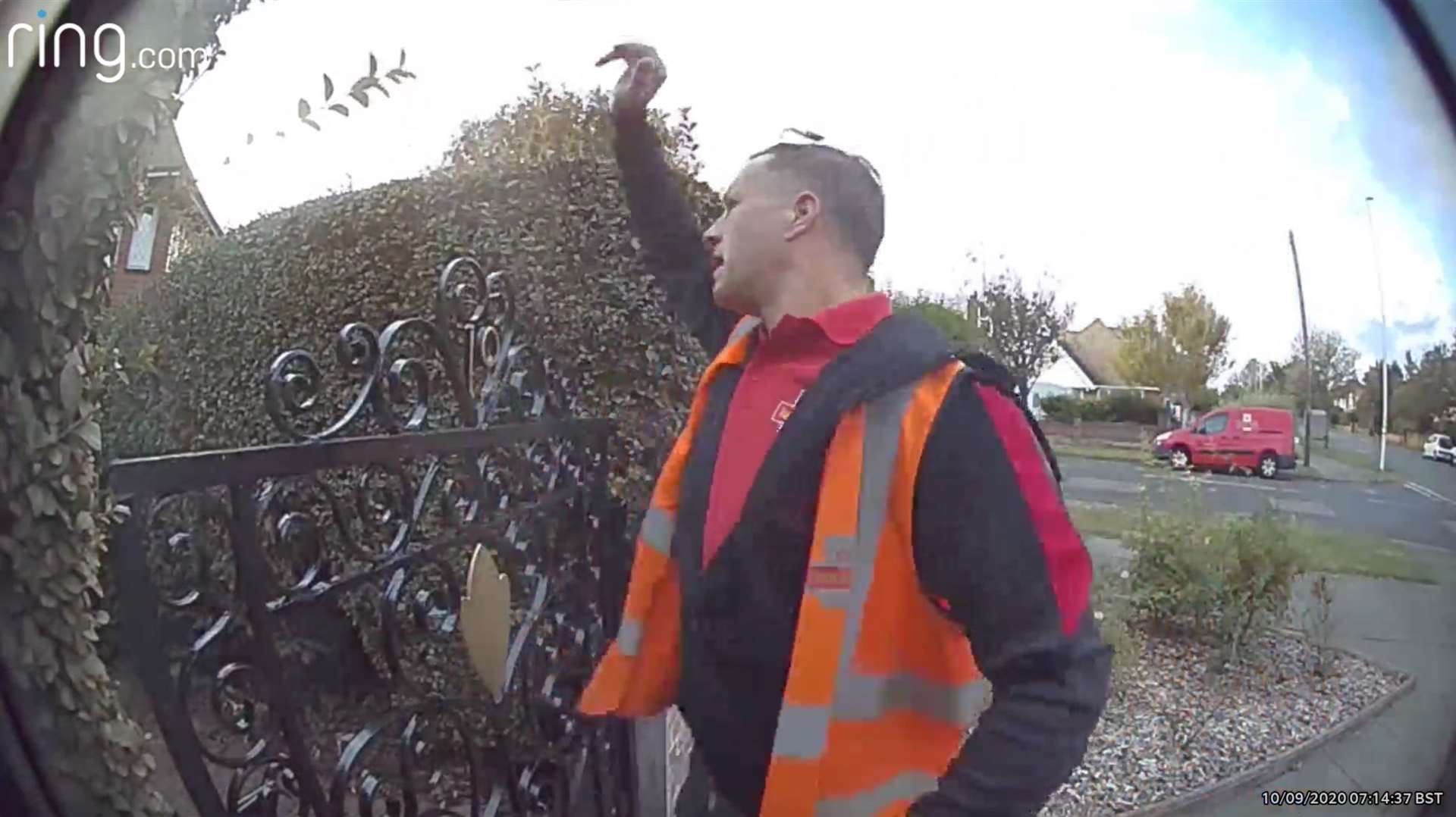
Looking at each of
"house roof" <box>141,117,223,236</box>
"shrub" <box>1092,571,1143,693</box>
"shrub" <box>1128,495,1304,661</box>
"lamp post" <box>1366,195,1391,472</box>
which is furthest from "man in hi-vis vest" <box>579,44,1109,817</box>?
"house roof" <box>141,117,223,236</box>

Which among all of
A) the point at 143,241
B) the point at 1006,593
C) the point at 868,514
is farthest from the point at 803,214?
the point at 143,241

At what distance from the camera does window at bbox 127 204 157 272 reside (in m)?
1.29

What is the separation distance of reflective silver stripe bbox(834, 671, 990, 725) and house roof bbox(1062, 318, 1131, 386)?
33cm

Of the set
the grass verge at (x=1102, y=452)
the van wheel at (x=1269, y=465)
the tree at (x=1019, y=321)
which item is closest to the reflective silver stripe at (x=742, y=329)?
the tree at (x=1019, y=321)

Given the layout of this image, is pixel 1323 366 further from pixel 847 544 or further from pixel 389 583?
pixel 389 583

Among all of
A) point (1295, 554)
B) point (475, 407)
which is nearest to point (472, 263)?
point (475, 407)

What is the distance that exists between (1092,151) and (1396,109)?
0.27 metres

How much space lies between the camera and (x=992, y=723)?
1.07 meters

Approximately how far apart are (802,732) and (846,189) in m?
0.53

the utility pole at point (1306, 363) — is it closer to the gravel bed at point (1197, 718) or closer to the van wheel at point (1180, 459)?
the van wheel at point (1180, 459)

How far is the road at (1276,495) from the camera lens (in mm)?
1145

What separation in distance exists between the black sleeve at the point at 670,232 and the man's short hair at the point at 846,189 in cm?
14

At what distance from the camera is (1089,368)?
1.19m

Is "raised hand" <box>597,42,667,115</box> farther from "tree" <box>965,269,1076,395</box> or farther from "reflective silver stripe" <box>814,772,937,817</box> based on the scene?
"reflective silver stripe" <box>814,772,937,817</box>
